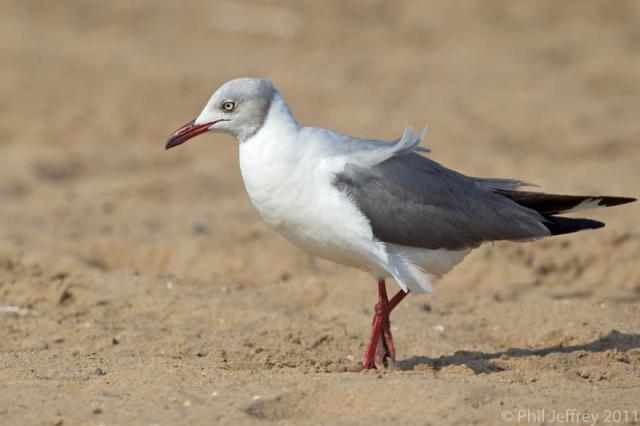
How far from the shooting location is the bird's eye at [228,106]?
6083 millimetres

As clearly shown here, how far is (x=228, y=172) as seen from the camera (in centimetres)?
1197

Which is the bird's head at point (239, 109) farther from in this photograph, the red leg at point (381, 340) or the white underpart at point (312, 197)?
the red leg at point (381, 340)

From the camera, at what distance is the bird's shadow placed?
6207 mm

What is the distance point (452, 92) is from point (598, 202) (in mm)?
8408

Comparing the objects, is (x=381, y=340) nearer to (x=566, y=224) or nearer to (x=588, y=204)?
(x=566, y=224)

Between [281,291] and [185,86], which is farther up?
[185,86]

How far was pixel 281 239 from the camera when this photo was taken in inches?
363

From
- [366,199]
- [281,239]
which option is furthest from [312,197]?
[281,239]

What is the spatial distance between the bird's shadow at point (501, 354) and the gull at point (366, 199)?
281 mm

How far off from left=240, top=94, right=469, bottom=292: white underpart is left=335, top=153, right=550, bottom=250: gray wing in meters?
0.07

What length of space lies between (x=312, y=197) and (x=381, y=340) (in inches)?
38.7

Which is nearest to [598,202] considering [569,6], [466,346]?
[466,346]

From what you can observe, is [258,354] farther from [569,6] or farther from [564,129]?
[569,6]

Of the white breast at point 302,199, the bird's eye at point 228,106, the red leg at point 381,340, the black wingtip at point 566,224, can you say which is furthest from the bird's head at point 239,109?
the black wingtip at point 566,224
